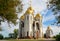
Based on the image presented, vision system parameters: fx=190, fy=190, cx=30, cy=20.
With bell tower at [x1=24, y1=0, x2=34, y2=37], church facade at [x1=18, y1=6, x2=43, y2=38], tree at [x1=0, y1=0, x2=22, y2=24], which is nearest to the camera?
tree at [x1=0, y1=0, x2=22, y2=24]

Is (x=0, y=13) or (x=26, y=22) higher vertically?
(x=0, y=13)

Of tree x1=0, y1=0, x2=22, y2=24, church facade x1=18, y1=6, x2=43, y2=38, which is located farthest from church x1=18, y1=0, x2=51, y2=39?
tree x1=0, y1=0, x2=22, y2=24

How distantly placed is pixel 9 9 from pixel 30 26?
1633 inches

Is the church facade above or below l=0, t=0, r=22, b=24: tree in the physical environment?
below

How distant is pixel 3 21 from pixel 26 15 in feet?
138

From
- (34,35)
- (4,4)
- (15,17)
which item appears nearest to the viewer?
(4,4)

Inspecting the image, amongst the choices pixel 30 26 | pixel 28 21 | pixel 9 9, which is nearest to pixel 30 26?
pixel 30 26

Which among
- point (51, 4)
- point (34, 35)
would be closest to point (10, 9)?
point (51, 4)

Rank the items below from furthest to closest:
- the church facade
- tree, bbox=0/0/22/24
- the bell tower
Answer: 1. the church facade
2. the bell tower
3. tree, bbox=0/0/22/24

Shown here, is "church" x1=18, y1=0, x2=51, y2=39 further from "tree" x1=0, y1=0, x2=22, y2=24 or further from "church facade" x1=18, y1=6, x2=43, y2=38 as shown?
"tree" x1=0, y1=0, x2=22, y2=24

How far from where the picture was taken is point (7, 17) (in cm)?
1433

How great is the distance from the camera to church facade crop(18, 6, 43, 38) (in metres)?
54.9

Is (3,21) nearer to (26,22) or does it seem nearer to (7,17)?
(7,17)

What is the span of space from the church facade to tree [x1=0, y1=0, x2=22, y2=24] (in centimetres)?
3902
